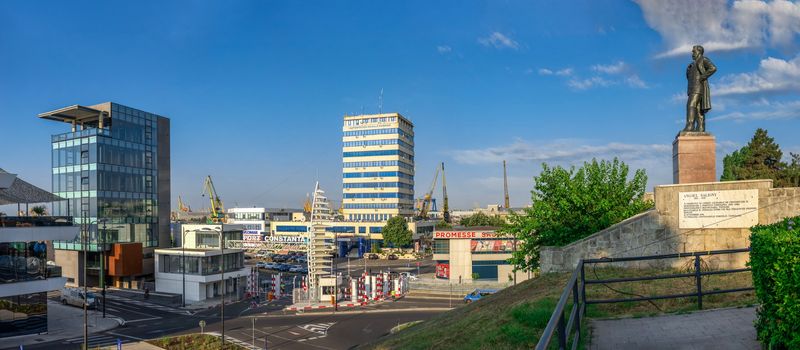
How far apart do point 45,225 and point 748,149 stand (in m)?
60.8

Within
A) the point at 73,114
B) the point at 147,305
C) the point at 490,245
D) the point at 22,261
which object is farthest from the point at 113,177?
the point at 490,245

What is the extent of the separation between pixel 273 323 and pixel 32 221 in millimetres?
19195

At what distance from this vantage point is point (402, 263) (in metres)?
88.6

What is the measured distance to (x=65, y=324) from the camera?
137ft

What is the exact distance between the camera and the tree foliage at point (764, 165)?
44781 mm

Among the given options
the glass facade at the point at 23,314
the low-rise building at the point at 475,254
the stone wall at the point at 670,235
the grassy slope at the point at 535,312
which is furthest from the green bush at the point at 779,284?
the low-rise building at the point at 475,254

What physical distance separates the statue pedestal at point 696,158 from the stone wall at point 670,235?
97.7 inches

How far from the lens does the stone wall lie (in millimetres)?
15664

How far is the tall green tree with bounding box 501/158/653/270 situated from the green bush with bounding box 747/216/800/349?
1648 cm

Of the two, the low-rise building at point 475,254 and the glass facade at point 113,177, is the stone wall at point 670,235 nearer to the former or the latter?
the low-rise building at point 475,254

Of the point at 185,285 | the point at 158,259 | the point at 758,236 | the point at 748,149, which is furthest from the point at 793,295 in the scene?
the point at 158,259

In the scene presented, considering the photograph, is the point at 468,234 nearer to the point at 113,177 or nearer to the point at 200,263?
the point at 200,263

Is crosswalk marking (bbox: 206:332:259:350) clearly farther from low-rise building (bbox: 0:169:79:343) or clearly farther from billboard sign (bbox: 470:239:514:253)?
billboard sign (bbox: 470:239:514:253)

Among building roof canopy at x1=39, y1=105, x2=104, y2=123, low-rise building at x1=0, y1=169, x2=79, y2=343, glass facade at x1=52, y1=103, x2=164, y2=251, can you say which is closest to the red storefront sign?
glass facade at x1=52, y1=103, x2=164, y2=251
